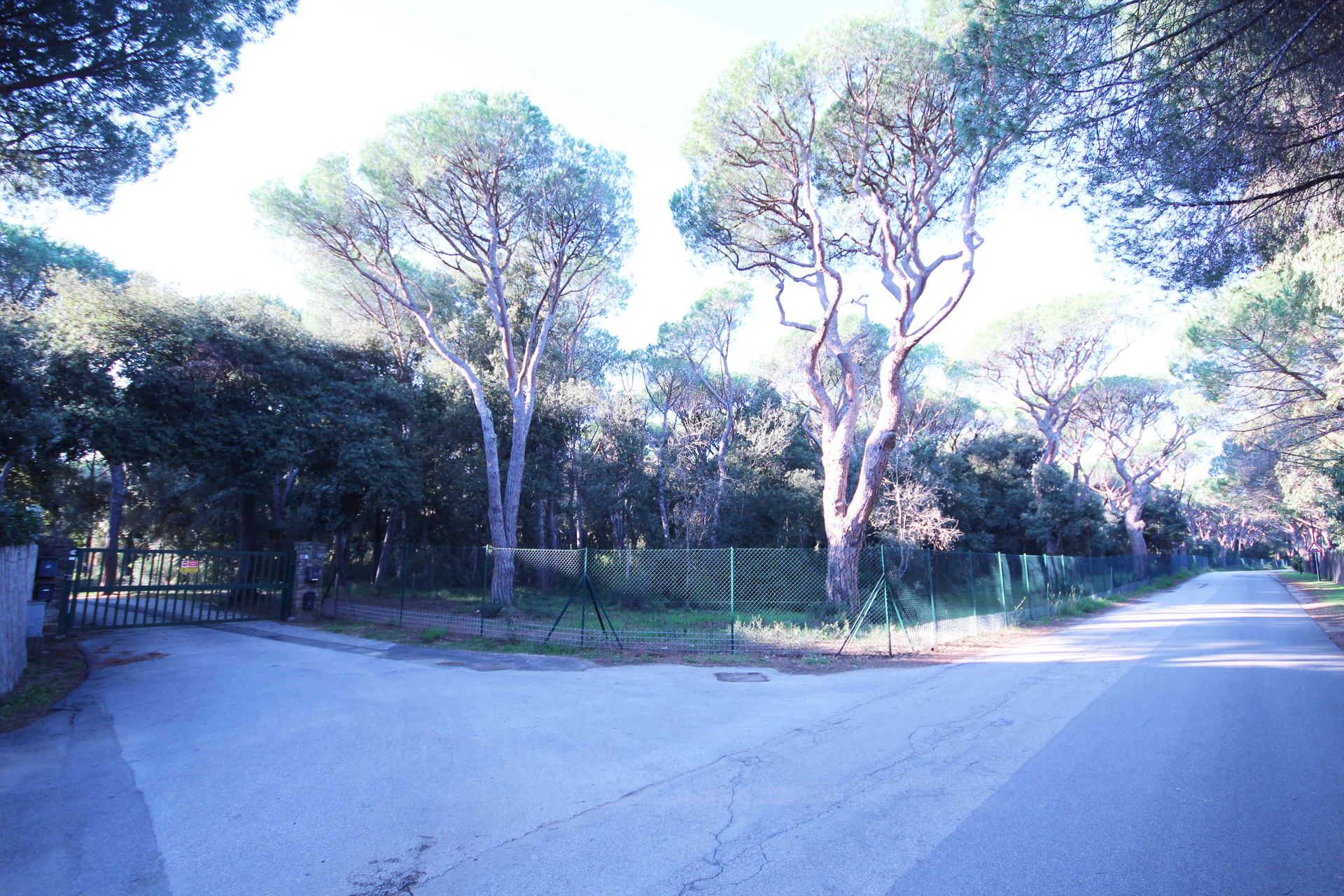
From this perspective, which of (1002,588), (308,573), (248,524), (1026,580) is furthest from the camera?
(248,524)

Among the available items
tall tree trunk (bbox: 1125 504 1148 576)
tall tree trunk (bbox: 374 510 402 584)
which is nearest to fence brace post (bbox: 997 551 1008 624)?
tall tree trunk (bbox: 374 510 402 584)

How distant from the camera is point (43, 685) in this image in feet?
26.0

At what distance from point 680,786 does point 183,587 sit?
1166cm

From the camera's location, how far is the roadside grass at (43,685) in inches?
261

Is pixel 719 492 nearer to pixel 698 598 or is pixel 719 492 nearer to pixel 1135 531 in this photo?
pixel 698 598

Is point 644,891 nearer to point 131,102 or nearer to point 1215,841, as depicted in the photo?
point 1215,841

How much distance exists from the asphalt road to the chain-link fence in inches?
102

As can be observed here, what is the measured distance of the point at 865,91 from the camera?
13367mm

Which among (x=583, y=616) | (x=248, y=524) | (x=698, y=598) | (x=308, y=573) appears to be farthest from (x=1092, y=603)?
(x=248, y=524)

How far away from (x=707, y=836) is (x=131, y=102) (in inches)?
396

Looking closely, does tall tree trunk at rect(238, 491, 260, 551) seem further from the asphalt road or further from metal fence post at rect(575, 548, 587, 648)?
metal fence post at rect(575, 548, 587, 648)

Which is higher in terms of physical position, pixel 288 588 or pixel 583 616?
pixel 288 588

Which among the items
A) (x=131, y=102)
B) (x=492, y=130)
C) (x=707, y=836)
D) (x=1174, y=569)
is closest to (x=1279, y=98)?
(x=707, y=836)

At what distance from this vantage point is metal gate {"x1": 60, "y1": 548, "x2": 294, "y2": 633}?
36.1ft
